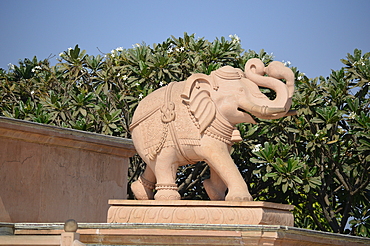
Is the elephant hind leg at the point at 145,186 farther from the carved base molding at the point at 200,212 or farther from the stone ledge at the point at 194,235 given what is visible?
the stone ledge at the point at 194,235

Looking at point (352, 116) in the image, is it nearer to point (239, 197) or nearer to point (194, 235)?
point (239, 197)

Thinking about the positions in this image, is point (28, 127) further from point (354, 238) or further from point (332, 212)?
point (332, 212)

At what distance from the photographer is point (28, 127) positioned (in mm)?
7707

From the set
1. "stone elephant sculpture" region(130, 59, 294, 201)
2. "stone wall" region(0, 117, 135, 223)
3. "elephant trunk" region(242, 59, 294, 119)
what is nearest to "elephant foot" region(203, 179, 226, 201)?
"stone elephant sculpture" region(130, 59, 294, 201)

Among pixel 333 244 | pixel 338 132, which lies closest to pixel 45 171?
pixel 333 244

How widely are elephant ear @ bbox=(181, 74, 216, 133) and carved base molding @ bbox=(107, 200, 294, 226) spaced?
2.56 ft

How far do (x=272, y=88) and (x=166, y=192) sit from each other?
4.94 feet

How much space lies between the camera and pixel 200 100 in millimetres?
6168

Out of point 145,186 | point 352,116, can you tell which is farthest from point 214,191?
point 352,116

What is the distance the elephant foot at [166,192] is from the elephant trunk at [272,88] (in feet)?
3.70

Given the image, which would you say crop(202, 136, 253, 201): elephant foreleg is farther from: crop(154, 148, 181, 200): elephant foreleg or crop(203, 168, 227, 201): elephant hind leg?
crop(154, 148, 181, 200): elephant foreleg

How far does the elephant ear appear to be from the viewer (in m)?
6.12

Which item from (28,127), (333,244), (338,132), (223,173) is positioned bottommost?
(333,244)

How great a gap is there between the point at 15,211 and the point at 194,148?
Result: 2860 millimetres
